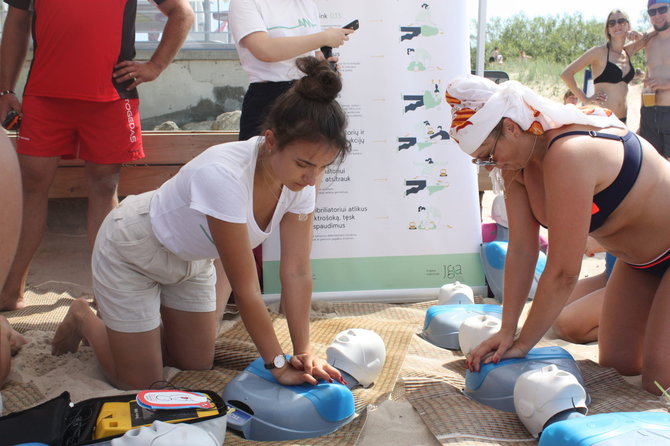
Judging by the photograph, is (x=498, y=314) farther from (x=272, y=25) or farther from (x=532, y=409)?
(x=272, y=25)

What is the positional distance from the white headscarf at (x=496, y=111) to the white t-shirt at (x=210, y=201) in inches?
20.2

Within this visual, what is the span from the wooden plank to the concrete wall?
250 cm


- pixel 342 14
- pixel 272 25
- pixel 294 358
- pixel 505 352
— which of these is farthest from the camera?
pixel 342 14

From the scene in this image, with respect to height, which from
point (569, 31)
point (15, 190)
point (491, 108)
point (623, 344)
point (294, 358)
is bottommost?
point (623, 344)

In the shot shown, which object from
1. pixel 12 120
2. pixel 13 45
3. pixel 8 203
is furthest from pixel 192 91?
pixel 8 203

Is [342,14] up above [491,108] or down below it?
above

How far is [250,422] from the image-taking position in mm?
1831

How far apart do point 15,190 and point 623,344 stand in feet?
6.67

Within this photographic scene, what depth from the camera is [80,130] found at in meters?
2.91

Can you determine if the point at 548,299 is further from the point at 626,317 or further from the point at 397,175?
the point at 397,175

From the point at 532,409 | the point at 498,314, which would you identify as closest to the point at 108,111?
the point at 498,314

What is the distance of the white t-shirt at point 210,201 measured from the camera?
1.82 m

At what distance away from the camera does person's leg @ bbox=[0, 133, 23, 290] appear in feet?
4.28

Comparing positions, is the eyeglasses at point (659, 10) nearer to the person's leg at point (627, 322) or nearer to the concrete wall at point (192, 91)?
the person's leg at point (627, 322)
